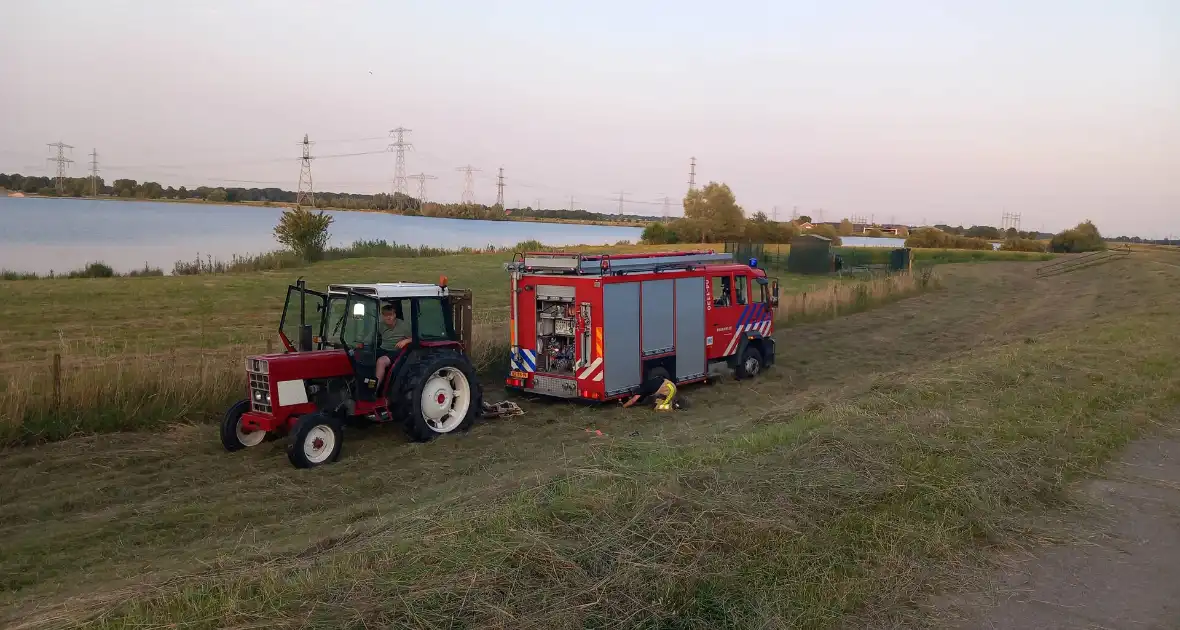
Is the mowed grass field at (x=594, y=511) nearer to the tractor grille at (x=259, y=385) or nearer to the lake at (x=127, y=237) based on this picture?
the tractor grille at (x=259, y=385)

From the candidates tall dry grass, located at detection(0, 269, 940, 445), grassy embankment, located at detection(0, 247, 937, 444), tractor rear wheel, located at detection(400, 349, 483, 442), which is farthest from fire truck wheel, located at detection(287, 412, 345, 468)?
grassy embankment, located at detection(0, 247, 937, 444)

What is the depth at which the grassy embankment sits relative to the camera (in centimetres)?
1002

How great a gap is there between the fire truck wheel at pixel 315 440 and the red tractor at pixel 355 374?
0.01 metres

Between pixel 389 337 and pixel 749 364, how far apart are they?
7729mm

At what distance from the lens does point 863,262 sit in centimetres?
4891

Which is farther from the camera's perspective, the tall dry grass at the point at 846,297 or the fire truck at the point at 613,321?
the tall dry grass at the point at 846,297

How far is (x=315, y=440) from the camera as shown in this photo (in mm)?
9219

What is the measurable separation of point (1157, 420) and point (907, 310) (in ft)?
59.3

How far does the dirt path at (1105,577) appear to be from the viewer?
4797 millimetres

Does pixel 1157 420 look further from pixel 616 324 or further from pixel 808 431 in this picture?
pixel 616 324

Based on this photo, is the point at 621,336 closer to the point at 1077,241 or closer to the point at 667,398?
the point at 667,398

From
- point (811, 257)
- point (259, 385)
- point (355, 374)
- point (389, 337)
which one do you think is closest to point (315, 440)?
point (259, 385)

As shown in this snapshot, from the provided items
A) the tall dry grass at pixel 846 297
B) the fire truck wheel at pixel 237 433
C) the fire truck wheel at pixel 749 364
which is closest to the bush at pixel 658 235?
the tall dry grass at pixel 846 297

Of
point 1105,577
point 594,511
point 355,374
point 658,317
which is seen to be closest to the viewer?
point 594,511
